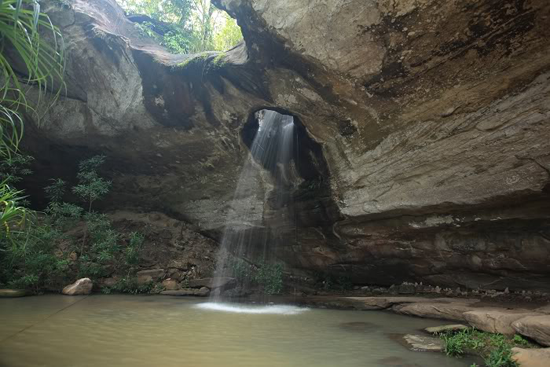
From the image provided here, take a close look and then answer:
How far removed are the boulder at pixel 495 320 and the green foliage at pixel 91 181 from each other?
406 inches

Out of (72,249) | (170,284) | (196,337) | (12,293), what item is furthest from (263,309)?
(72,249)

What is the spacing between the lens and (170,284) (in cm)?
1031

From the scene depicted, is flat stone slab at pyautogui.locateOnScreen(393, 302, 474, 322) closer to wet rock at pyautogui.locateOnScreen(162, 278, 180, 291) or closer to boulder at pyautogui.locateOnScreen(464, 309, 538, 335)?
boulder at pyautogui.locateOnScreen(464, 309, 538, 335)

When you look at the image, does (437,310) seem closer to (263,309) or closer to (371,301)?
(371,301)

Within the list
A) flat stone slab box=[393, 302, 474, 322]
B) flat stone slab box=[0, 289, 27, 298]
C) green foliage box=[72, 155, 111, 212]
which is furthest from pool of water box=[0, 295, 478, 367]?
green foliage box=[72, 155, 111, 212]

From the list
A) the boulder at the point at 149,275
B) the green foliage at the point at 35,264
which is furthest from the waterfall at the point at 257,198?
the green foliage at the point at 35,264

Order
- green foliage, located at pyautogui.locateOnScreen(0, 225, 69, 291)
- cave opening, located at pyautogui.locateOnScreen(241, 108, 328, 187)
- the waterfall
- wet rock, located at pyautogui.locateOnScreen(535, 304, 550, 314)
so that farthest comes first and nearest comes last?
1. the waterfall
2. green foliage, located at pyautogui.locateOnScreen(0, 225, 69, 291)
3. cave opening, located at pyautogui.locateOnScreen(241, 108, 328, 187)
4. wet rock, located at pyautogui.locateOnScreen(535, 304, 550, 314)

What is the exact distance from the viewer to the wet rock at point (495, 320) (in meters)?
4.74

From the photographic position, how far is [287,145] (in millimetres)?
9500

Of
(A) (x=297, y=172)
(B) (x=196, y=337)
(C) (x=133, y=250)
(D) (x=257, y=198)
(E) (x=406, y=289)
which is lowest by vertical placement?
(B) (x=196, y=337)

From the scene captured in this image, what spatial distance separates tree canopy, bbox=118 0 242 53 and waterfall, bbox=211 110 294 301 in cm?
457

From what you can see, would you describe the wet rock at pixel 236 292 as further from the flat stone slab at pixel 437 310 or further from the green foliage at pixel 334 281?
the flat stone slab at pixel 437 310

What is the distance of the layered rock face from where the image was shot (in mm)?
5387

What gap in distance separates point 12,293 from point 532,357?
388 inches
